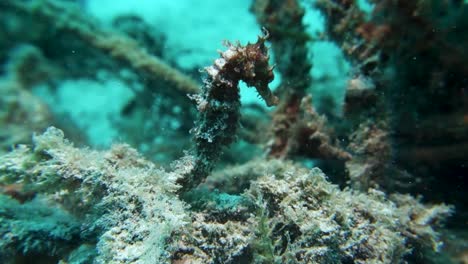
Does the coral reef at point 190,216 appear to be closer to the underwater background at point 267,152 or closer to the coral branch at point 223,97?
the underwater background at point 267,152

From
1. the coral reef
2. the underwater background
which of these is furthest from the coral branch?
the coral reef

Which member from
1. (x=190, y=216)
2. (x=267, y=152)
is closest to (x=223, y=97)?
(x=190, y=216)

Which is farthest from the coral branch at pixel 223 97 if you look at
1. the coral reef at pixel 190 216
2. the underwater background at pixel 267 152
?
the coral reef at pixel 190 216

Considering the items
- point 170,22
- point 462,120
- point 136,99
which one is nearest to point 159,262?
point 462,120

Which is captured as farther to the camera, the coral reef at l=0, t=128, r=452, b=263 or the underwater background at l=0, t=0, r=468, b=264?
the underwater background at l=0, t=0, r=468, b=264

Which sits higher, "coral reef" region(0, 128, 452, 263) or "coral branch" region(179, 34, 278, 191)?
"coral branch" region(179, 34, 278, 191)

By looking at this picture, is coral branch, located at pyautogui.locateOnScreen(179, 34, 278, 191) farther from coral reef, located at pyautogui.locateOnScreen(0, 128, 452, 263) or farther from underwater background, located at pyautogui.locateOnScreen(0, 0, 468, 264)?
coral reef, located at pyautogui.locateOnScreen(0, 128, 452, 263)
